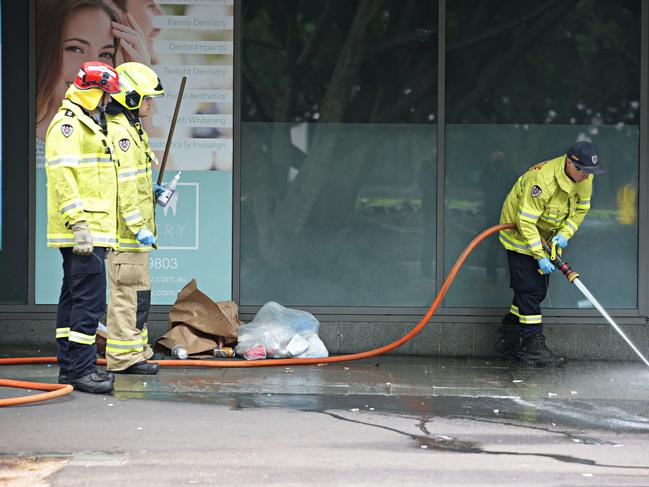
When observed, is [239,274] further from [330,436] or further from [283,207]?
[330,436]

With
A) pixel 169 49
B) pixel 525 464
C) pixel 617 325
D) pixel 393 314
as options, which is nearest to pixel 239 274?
pixel 393 314

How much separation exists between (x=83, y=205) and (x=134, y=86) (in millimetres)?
950

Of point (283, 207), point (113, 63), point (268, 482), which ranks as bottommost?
point (268, 482)

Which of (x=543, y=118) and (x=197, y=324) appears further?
(x=543, y=118)

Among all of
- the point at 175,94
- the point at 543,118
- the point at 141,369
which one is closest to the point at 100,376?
the point at 141,369

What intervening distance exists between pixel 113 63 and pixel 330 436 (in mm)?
4476

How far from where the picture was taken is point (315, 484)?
5.53 m

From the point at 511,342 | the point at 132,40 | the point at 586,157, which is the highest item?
the point at 132,40

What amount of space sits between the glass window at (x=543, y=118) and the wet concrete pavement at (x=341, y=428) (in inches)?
41.0

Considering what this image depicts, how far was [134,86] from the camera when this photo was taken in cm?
807

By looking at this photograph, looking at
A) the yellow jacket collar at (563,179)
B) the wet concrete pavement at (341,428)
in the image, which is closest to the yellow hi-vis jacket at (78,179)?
the wet concrete pavement at (341,428)

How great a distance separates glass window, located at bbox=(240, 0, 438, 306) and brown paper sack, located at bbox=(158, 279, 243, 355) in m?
0.64

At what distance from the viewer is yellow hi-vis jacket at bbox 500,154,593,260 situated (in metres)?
9.08

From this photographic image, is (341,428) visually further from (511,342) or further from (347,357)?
(511,342)
